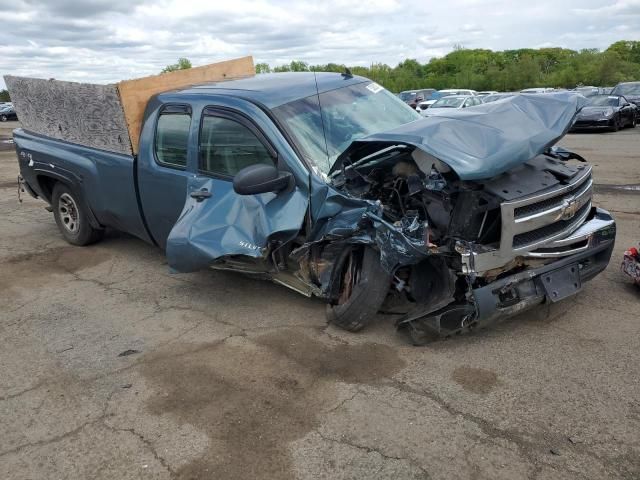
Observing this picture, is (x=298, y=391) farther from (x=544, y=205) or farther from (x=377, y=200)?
(x=544, y=205)

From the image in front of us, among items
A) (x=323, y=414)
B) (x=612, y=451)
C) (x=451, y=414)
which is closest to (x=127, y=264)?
(x=323, y=414)

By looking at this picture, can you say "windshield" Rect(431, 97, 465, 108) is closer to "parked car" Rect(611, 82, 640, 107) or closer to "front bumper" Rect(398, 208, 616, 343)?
"parked car" Rect(611, 82, 640, 107)

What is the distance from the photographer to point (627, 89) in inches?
894

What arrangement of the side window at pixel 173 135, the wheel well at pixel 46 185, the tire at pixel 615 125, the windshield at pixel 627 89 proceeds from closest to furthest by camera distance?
the side window at pixel 173 135
the wheel well at pixel 46 185
the tire at pixel 615 125
the windshield at pixel 627 89

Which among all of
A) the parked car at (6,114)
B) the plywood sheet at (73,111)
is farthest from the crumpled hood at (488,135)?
the parked car at (6,114)

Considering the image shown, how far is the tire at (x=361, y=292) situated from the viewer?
12.7 ft

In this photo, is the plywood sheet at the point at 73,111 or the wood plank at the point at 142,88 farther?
the plywood sheet at the point at 73,111

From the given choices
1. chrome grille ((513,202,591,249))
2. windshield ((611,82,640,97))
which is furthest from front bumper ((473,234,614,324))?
windshield ((611,82,640,97))

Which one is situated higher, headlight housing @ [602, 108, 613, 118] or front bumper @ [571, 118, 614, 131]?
headlight housing @ [602, 108, 613, 118]

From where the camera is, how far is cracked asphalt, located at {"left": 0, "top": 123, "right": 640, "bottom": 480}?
9.37 ft

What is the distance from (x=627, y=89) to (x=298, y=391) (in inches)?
939

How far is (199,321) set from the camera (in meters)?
4.66

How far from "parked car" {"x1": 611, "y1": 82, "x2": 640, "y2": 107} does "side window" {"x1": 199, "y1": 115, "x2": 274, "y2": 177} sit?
20.6 m

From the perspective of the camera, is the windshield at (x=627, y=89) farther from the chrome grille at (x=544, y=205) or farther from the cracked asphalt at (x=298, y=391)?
the chrome grille at (x=544, y=205)
